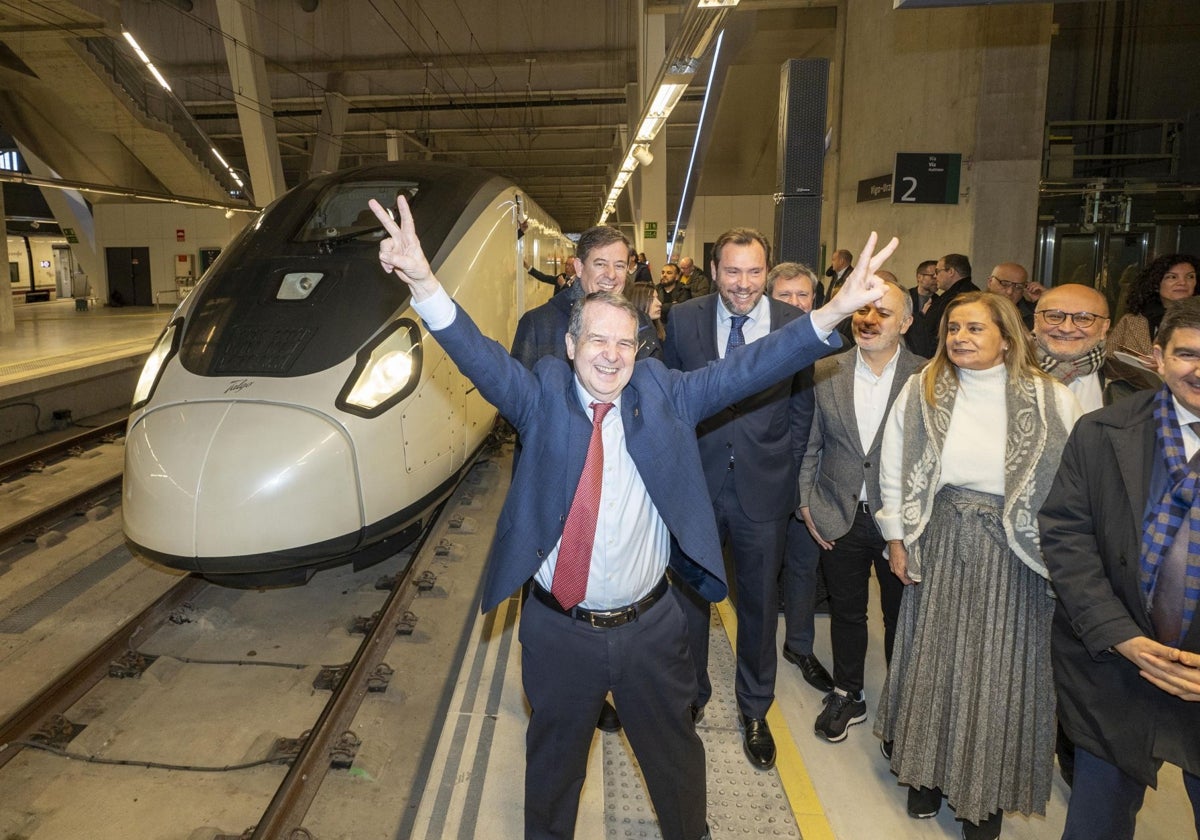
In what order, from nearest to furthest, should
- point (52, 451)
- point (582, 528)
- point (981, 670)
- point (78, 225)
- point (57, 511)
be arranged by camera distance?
point (582, 528), point (981, 670), point (57, 511), point (52, 451), point (78, 225)

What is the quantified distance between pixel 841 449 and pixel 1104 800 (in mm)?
1461

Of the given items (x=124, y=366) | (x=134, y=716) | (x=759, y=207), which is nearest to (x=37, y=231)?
(x=124, y=366)

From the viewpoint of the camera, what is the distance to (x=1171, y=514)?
2.20 meters

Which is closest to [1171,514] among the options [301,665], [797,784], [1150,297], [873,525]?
[873,525]

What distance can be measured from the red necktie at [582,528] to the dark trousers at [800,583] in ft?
5.71

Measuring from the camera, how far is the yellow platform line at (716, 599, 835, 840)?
9.48 feet

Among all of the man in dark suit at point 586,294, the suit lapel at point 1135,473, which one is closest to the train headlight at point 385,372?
the man in dark suit at point 586,294

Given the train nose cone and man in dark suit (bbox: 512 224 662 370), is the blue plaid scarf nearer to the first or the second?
man in dark suit (bbox: 512 224 662 370)

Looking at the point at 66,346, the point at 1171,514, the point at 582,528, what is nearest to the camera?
the point at 1171,514

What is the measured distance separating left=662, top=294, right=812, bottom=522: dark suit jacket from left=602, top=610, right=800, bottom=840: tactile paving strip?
36.4 inches

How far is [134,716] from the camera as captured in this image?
142 inches

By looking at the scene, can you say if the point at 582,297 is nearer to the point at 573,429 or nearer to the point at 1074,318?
the point at 573,429

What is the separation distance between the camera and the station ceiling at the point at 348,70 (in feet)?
46.3

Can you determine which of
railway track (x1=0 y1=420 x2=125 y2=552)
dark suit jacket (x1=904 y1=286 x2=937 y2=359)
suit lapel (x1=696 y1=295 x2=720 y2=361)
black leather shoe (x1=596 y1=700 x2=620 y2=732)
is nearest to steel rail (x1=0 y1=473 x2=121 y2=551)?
railway track (x1=0 y1=420 x2=125 y2=552)
